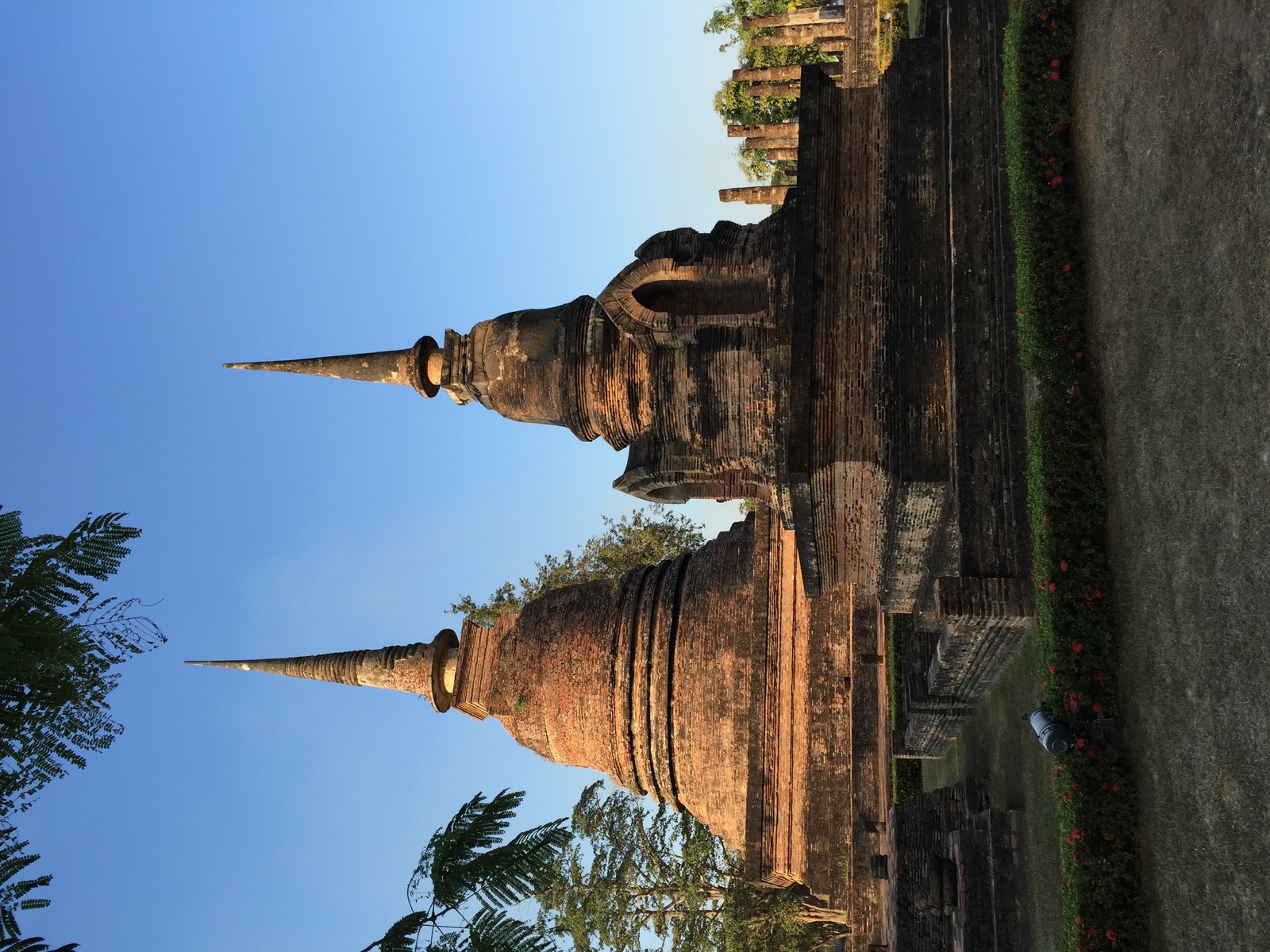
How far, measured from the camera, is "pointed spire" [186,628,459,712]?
13.2 metres

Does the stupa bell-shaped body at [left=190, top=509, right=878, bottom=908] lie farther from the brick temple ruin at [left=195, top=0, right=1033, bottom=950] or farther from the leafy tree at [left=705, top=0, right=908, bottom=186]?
the leafy tree at [left=705, top=0, right=908, bottom=186]

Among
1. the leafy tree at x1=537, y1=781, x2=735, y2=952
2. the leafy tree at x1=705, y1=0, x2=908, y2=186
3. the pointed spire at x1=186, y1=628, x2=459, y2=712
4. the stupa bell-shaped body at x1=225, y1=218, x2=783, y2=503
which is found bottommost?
the leafy tree at x1=537, y1=781, x2=735, y2=952

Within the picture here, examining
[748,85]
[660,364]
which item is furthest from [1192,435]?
[748,85]

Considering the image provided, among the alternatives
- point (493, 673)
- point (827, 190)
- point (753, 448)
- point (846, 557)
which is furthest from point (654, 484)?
point (493, 673)

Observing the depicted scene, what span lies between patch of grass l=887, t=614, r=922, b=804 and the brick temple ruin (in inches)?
6.6

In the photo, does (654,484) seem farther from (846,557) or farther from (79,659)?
(79,659)

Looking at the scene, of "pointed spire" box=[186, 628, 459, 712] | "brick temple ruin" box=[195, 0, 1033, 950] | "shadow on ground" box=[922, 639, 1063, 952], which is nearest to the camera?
"shadow on ground" box=[922, 639, 1063, 952]

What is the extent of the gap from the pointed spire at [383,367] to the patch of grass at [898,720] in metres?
5.98

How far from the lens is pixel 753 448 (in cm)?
886

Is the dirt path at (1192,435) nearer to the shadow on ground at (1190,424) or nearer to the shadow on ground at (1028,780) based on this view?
the shadow on ground at (1190,424)

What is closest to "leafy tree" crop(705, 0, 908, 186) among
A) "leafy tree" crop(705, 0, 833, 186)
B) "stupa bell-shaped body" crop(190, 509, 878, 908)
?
"leafy tree" crop(705, 0, 833, 186)

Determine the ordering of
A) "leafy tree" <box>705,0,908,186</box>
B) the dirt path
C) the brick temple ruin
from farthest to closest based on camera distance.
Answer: "leafy tree" <box>705,0,908,186</box>
the brick temple ruin
the dirt path

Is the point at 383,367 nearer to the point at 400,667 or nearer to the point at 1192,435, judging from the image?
the point at 400,667

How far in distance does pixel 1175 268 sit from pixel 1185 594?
195 centimetres
